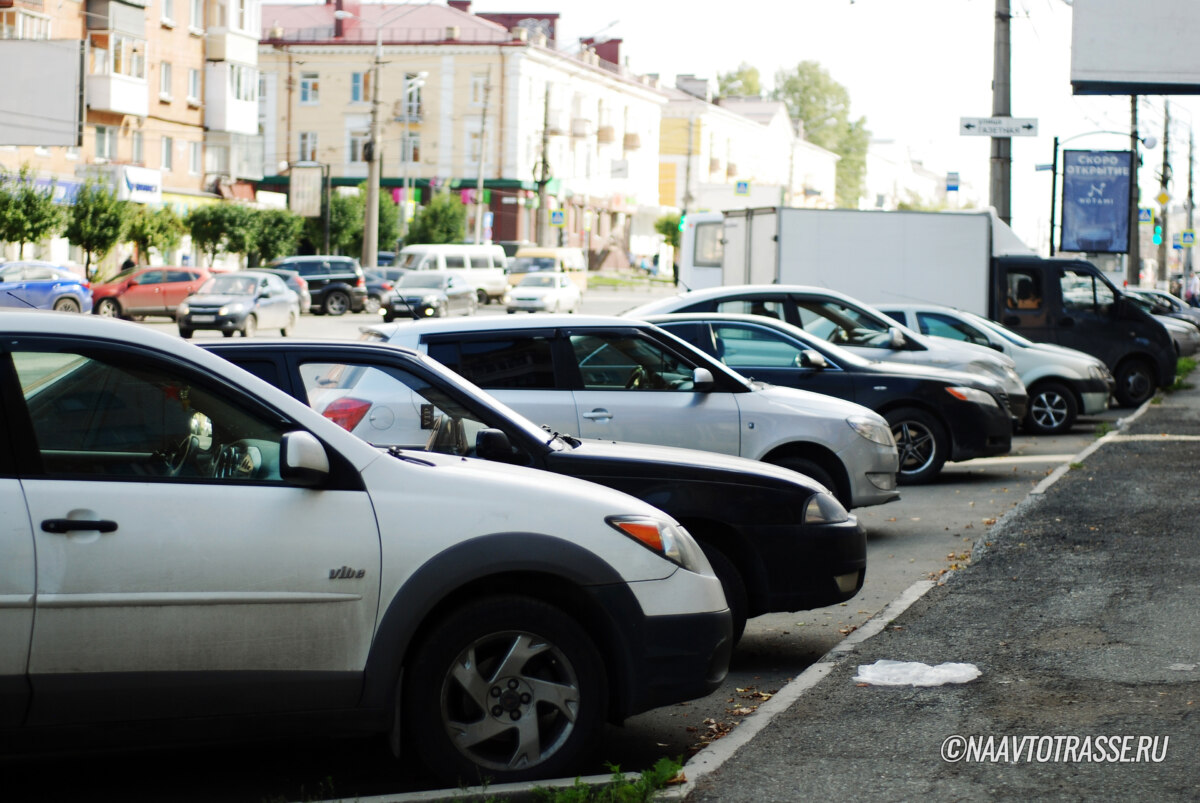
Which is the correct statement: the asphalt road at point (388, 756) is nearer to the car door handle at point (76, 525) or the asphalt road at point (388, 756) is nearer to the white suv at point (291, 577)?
the white suv at point (291, 577)

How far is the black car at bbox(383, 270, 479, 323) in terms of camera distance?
140ft

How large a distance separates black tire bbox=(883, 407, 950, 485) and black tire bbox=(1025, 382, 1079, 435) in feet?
19.0

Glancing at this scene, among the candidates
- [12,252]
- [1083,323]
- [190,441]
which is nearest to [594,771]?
[190,441]

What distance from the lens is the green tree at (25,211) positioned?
40.2 meters

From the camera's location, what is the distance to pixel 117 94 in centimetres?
4991

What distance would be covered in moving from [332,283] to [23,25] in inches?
473

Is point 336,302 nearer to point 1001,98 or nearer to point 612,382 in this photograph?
point 1001,98

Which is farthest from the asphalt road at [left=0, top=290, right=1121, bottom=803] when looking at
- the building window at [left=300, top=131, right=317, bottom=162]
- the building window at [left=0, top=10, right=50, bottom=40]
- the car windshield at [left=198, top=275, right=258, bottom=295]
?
the building window at [left=300, top=131, right=317, bottom=162]

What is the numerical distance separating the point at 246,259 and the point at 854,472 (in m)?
50.1

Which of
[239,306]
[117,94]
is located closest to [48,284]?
[239,306]

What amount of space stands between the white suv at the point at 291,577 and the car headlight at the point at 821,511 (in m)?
1.63

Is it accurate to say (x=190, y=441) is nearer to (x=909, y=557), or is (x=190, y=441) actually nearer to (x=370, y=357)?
(x=370, y=357)

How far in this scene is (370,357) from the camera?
6.05m

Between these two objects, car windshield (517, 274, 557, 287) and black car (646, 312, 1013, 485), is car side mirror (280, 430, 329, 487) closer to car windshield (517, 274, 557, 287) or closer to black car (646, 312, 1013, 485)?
black car (646, 312, 1013, 485)
